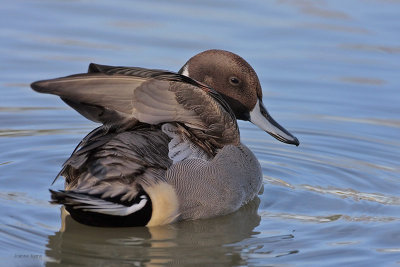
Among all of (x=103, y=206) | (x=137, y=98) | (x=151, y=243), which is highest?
(x=137, y=98)

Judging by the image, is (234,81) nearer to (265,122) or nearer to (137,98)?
(265,122)

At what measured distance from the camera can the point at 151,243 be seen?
20.6 ft

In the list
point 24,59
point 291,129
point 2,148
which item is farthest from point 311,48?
point 2,148

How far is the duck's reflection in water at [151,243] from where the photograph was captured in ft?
19.7

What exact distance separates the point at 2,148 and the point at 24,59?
2.58 m

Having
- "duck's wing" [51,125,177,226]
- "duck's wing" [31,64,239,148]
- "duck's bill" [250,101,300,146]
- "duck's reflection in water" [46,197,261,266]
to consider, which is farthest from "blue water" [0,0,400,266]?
"duck's wing" [31,64,239,148]

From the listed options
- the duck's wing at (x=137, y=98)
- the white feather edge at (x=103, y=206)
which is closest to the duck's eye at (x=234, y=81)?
the duck's wing at (x=137, y=98)

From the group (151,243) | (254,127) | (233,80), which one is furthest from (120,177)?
(254,127)

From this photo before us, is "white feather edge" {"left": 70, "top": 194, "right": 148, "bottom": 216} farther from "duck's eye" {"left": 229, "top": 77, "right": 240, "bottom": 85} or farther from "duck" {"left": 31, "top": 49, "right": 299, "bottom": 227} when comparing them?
"duck's eye" {"left": 229, "top": 77, "right": 240, "bottom": 85}

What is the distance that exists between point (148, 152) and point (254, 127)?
3.09m

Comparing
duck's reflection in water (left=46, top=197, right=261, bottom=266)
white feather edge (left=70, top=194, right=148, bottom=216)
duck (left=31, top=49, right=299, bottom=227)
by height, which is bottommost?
duck's reflection in water (left=46, top=197, right=261, bottom=266)

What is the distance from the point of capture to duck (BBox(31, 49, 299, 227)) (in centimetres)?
616

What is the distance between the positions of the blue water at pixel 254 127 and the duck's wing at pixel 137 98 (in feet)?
2.49

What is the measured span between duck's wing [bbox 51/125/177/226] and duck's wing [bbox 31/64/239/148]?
0.16 meters
